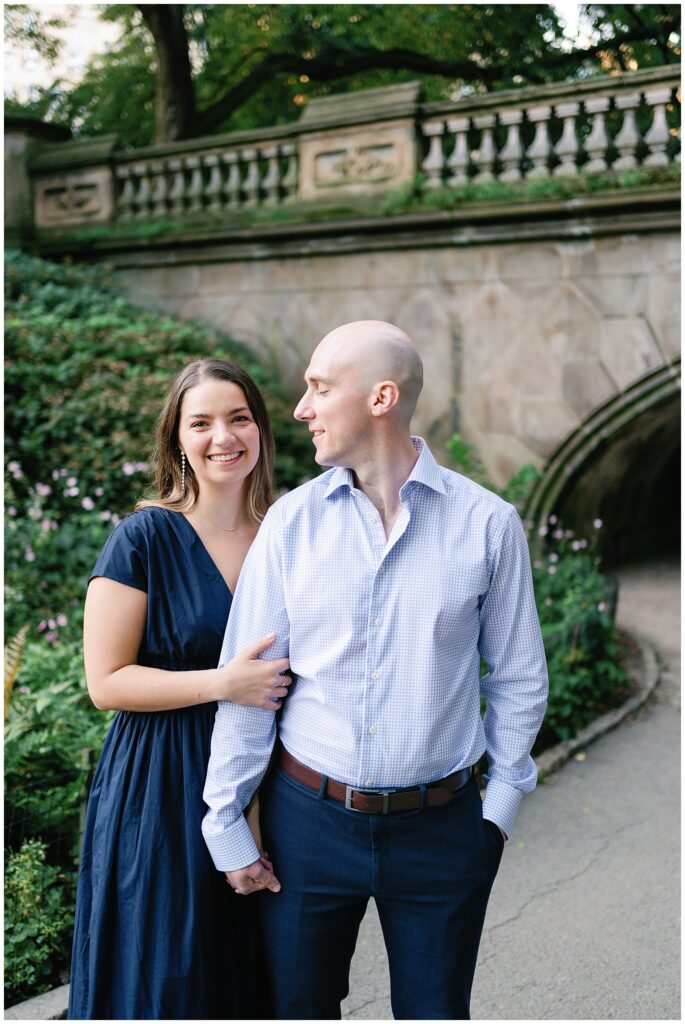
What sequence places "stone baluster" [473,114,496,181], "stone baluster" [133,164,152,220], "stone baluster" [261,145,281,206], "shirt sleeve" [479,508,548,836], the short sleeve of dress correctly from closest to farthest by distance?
"shirt sleeve" [479,508,548,836]
the short sleeve of dress
"stone baluster" [473,114,496,181]
"stone baluster" [261,145,281,206]
"stone baluster" [133,164,152,220]

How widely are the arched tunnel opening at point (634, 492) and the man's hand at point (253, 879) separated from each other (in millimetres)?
6689

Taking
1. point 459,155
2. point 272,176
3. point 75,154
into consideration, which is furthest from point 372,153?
point 75,154

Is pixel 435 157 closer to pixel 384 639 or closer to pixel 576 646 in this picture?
pixel 576 646

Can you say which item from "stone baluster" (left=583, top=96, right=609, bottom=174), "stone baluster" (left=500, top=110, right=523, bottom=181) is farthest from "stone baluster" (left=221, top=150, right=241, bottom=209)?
"stone baluster" (left=583, top=96, right=609, bottom=174)

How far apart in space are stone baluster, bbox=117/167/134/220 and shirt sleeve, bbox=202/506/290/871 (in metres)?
9.95

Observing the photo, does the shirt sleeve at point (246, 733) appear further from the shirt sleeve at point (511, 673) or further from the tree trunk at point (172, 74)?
the tree trunk at point (172, 74)

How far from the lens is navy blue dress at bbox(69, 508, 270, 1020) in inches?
81.1

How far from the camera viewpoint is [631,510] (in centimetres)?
1087

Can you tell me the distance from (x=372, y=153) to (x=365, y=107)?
1.37ft

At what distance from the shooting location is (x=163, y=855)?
6.77 feet

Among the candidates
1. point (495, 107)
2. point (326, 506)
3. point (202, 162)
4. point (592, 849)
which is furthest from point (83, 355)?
point (326, 506)

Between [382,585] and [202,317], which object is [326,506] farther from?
[202,317]

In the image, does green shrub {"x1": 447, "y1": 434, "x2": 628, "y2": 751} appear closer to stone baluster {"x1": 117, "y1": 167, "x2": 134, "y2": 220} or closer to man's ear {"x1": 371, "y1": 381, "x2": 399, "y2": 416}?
man's ear {"x1": 371, "y1": 381, "x2": 399, "y2": 416}

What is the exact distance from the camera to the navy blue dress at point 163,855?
81.1 inches
